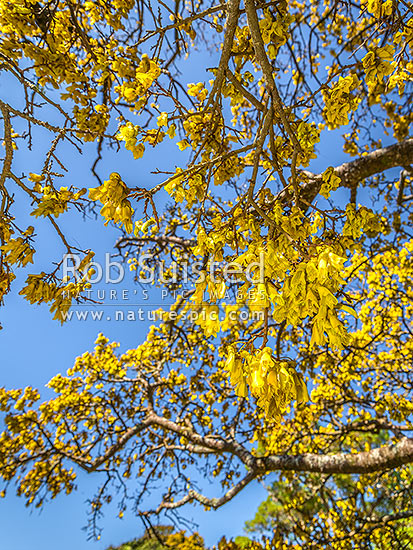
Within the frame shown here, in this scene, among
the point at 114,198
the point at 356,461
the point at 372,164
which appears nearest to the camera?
the point at 114,198

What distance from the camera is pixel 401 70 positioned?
70.9 inches

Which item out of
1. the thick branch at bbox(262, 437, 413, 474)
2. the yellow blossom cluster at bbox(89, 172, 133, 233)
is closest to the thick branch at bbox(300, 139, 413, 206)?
the yellow blossom cluster at bbox(89, 172, 133, 233)

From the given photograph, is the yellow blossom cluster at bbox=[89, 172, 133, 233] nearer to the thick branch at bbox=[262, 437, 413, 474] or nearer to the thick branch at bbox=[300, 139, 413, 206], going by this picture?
the thick branch at bbox=[300, 139, 413, 206]

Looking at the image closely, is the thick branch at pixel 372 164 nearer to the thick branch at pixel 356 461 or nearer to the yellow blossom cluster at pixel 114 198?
the yellow blossom cluster at pixel 114 198

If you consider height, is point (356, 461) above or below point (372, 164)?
below

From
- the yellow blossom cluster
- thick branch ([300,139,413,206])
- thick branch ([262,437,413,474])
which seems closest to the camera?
the yellow blossom cluster

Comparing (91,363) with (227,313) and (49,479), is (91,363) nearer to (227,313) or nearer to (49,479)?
(49,479)

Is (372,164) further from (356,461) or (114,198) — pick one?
(114,198)

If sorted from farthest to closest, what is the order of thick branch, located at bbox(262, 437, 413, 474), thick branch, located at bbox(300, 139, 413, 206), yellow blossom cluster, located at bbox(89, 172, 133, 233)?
1. thick branch, located at bbox(300, 139, 413, 206)
2. thick branch, located at bbox(262, 437, 413, 474)
3. yellow blossom cluster, located at bbox(89, 172, 133, 233)

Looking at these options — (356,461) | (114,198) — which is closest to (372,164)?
(356,461)

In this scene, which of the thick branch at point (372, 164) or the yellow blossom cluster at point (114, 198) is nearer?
the yellow blossom cluster at point (114, 198)

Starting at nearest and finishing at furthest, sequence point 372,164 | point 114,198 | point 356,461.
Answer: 1. point 114,198
2. point 356,461
3. point 372,164

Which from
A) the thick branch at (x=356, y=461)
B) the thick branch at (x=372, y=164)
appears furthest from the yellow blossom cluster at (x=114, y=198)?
the thick branch at (x=356, y=461)

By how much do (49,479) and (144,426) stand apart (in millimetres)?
1379
